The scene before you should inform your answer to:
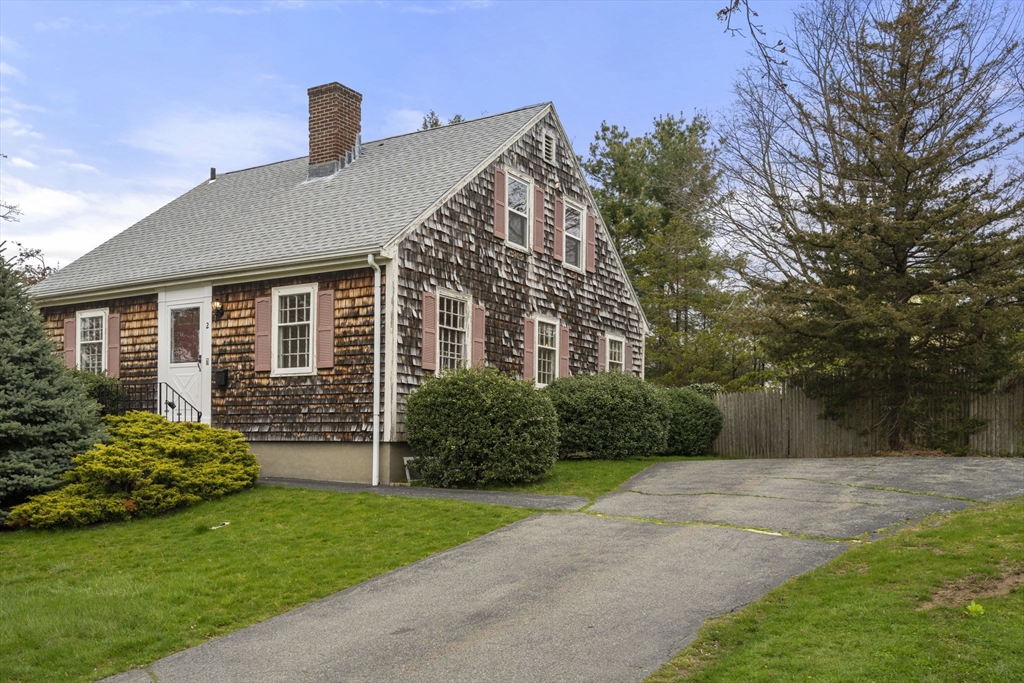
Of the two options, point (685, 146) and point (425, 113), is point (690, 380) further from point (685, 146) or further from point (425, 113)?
point (425, 113)

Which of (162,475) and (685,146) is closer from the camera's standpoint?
(162,475)

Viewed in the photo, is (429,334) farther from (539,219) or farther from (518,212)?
(539,219)

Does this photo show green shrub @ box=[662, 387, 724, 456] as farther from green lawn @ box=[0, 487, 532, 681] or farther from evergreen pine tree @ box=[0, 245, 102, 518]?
evergreen pine tree @ box=[0, 245, 102, 518]

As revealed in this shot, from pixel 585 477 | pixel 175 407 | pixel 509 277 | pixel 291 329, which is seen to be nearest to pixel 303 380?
pixel 291 329

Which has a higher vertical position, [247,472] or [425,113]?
[425,113]

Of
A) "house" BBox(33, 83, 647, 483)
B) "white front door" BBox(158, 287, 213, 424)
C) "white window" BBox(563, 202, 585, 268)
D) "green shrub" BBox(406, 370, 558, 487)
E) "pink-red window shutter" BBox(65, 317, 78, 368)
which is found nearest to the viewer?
"green shrub" BBox(406, 370, 558, 487)

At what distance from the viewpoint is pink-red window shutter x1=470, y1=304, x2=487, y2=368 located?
1675 cm

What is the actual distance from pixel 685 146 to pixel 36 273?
85.5 ft

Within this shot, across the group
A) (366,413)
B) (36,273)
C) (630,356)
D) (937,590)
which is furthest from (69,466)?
(36,273)

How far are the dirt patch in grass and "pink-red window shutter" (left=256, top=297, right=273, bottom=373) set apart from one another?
11.9 m

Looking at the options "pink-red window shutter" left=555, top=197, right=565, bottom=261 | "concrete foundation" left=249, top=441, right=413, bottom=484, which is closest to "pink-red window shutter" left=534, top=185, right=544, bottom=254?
"pink-red window shutter" left=555, top=197, right=565, bottom=261

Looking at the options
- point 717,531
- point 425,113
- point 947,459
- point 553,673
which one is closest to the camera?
point 553,673

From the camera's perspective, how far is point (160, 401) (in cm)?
1730

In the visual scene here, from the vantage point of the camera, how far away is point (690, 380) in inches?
1232
